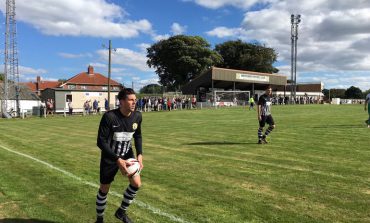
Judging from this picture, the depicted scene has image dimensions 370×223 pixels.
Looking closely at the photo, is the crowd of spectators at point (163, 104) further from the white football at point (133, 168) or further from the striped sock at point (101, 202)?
the white football at point (133, 168)

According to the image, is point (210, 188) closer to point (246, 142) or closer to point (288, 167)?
point (288, 167)

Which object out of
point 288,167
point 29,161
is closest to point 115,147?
point 288,167

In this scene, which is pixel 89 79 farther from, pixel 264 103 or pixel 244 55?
pixel 264 103

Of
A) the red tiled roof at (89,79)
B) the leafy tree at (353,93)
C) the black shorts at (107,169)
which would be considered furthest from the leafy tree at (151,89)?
the black shorts at (107,169)

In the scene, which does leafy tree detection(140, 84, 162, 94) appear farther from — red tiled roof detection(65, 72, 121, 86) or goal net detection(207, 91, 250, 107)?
goal net detection(207, 91, 250, 107)

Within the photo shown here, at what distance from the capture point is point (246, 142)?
13.6 metres

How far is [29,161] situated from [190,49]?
64529mm

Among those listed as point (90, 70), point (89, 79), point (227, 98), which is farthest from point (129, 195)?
point (90, 70)

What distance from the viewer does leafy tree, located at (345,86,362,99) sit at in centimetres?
11043

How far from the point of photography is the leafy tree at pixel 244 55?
271 feet

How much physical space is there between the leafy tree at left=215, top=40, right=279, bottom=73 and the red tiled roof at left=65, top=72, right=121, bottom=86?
24.9 meters

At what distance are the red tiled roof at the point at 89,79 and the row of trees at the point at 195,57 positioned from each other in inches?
416

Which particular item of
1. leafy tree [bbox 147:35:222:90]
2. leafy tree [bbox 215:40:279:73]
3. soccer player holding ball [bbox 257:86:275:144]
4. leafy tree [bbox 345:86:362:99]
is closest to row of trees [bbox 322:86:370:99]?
leafy tree [bbox 345:86:362:99]

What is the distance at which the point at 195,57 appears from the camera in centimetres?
7406
